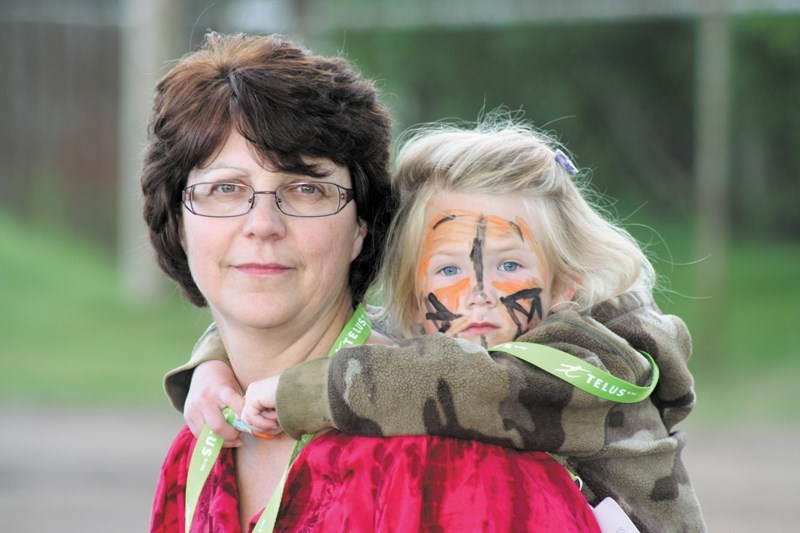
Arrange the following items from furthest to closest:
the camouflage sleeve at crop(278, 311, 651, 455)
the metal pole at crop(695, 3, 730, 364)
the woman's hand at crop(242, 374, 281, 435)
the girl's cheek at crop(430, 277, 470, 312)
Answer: the metal pole at crop(695, 3, 730, 364) → the girl's cheek at crop(430, 277, 470, 312) → the woman's hand at crop(242, 374, 281, 435) → the camouflage sleeve at crop(278, 311, 651, 455)

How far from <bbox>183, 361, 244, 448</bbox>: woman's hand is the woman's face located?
0.20 m

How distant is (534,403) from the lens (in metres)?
2.60

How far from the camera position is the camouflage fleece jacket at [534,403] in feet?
8.38

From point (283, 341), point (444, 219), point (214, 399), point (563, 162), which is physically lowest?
point (214, 399)

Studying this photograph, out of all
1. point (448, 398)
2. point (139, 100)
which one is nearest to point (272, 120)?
point (448, 398)

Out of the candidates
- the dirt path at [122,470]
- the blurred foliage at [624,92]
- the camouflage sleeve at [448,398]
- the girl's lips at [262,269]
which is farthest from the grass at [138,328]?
the camouflage sleeve at [448,398]

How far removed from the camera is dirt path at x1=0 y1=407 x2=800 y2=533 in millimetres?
8262

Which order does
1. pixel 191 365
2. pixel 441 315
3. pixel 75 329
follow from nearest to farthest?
pixel 441 315
pixel 191 365
pixel 75 329

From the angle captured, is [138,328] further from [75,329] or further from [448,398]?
[448,398]

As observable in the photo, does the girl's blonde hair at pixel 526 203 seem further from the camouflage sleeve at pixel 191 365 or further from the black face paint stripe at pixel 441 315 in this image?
the camouflage sleeve at pixel 191 365

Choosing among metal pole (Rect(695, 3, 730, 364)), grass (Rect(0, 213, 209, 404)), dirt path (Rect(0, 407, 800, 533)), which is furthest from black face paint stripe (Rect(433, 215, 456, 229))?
metal pole (Rect(695, 3, 730, 364))

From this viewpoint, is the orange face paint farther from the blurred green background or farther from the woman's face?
the blurred green background

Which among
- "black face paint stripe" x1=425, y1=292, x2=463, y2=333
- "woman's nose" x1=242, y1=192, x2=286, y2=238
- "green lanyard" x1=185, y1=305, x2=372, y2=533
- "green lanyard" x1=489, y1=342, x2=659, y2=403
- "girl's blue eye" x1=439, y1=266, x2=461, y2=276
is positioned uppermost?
"woman's nose" x1=242, y1=192, x2=286, y2=238

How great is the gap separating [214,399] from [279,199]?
550 millimetres
